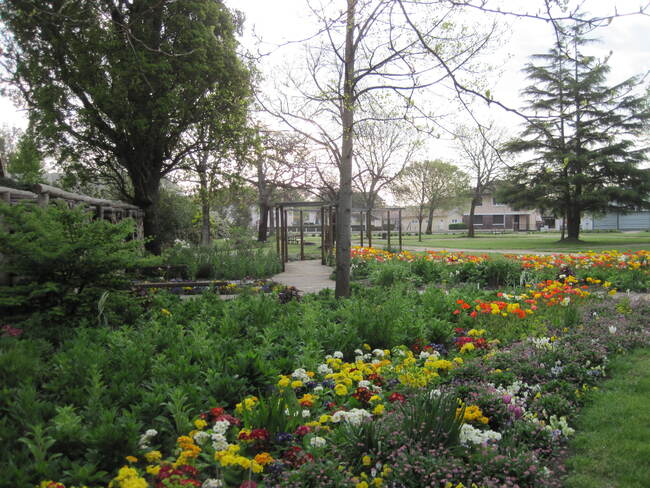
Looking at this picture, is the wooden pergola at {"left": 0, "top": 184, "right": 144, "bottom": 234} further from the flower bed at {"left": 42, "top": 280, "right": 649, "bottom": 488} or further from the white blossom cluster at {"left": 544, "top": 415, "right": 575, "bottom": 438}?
the white blossom cluster at {"left": 544, "top": 415, "right": 575, "bottom": 438}

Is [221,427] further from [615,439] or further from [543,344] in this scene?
[543,344]

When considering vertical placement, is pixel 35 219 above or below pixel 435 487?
above

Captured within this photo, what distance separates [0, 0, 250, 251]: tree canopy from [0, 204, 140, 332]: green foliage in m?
7.74

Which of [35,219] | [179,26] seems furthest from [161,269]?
[179,26]

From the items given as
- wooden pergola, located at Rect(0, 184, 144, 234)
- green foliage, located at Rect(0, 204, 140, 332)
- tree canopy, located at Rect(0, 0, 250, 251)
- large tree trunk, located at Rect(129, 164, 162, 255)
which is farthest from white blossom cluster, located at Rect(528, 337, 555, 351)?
large tree trunk, located at Rect(129, 164, 162, 255)

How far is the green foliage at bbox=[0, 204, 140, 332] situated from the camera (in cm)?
471

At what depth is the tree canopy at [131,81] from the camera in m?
12.0

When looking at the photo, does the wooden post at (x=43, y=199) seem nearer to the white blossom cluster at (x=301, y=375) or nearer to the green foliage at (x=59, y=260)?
the green foliage at (x=59, y=260)

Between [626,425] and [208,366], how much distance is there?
295 cm

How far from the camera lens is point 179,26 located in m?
13.2

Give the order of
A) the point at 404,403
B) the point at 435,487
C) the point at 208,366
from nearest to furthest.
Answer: the point at 435,487 < the point at 404,403 < the point at 208,366

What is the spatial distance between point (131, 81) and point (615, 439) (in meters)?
13.1

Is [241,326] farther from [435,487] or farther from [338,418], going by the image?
[435,487]

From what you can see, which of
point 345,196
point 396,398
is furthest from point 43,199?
point 396,398
